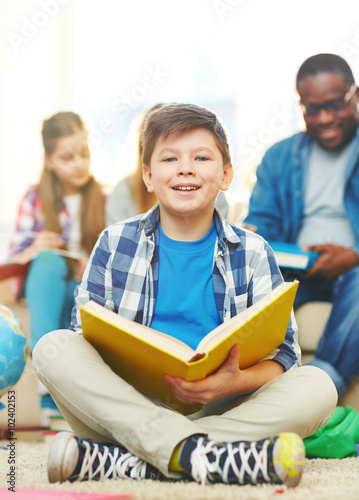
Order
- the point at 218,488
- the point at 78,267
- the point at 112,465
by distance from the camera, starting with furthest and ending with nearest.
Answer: the point at 78,267 → the point at 112,465 → the point at 218,488

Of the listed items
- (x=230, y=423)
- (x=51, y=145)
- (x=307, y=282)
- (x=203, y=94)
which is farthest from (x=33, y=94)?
(x=230, y=423)

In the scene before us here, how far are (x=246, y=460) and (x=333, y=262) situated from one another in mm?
1039

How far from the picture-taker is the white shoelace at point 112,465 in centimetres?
83

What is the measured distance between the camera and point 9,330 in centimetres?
132

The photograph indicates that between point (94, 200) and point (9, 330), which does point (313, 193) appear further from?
point (9, 330)

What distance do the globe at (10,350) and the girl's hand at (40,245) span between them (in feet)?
1.72

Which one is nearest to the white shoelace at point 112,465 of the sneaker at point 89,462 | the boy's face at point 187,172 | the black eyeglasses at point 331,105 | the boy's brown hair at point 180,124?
the sneaker at point 89,462

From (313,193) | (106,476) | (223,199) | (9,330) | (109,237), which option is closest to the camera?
(106,476)

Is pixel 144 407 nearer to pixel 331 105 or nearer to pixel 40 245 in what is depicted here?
pixel 40 245

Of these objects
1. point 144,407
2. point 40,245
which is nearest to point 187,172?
point 144,407

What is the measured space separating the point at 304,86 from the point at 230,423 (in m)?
1.21

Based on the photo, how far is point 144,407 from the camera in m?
0.85

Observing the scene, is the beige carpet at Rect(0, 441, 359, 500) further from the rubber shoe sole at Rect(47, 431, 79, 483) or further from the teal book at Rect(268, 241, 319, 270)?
the teal book at Rect(268, 241, 319, 270)

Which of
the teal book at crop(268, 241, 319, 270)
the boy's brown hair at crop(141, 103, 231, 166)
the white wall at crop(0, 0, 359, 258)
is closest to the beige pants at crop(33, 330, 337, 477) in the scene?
the boy's brown hair at crop(141, 103, 231, 166)
